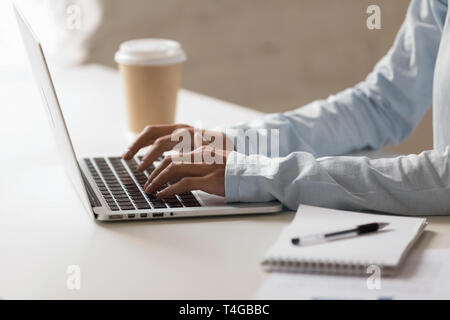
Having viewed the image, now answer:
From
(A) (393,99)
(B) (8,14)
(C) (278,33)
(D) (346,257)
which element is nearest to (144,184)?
(D) (346,257)

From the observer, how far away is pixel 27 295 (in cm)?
69

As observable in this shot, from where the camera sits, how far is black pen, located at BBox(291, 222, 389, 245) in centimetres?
74

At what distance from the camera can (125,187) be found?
950mm

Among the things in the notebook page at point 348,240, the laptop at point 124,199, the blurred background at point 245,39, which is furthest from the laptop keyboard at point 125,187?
the blurred background at point 245,39

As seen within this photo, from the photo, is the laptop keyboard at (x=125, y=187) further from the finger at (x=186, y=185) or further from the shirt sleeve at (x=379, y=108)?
the shirt sleeve at (x=379, y=108)

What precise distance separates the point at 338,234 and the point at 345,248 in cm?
3

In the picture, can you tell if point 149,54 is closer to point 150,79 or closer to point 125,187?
point 150,79

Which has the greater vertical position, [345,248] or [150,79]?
[150,79]

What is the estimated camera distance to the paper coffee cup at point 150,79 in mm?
1265

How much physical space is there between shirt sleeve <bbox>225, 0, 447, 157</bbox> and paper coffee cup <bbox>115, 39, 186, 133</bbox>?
9.5 inches

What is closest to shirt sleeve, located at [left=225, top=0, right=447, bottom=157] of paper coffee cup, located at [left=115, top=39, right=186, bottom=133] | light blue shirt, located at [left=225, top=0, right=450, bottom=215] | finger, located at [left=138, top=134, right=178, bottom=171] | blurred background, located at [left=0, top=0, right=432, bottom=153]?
light blue shirt, located at [left=225, top=0, right=450, bottom=215]

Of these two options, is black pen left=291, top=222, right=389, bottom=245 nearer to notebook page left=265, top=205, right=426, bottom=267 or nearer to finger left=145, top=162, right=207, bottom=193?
notebook page left=265, top=205, right=426, bottom=267

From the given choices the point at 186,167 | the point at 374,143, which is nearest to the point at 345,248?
the point at 186,167
